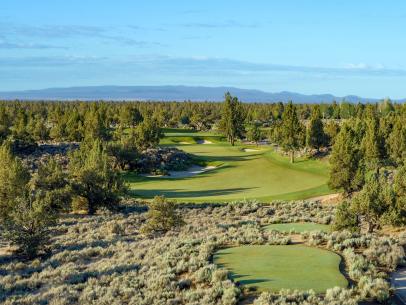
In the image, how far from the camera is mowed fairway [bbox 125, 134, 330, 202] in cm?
4928

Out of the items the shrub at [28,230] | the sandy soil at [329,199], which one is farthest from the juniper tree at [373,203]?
the shrub at [28,230]

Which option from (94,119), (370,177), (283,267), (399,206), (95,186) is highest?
(94,119)

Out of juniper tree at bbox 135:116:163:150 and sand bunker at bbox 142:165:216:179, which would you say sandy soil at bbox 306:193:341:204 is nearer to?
sand bunker at bbox 142:165:216:179

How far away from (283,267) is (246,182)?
1537 inches

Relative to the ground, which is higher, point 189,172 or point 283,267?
point 283,267

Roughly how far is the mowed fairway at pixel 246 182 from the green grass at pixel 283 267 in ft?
83.5

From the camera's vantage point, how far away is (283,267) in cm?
1816

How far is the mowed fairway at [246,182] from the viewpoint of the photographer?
49.3 m

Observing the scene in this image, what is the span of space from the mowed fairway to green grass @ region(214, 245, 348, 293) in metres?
25.5

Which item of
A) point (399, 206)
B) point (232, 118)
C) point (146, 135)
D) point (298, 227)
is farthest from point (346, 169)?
point (232, 118)

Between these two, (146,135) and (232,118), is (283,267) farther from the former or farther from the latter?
(232,118)

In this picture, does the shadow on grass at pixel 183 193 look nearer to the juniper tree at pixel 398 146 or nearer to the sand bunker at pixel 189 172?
the sand bunker at pixel 189 172

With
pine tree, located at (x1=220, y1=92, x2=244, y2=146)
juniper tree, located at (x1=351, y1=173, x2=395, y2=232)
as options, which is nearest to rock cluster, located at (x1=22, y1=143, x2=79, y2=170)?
pine tree, located at (x1=220, y1=92, x2=244, y2=146)

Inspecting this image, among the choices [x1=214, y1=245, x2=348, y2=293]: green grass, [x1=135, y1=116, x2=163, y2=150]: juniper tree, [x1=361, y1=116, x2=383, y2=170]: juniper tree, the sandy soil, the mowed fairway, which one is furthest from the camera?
[x1=135, y1=116, x2=163, y2=150]: juniper tree
